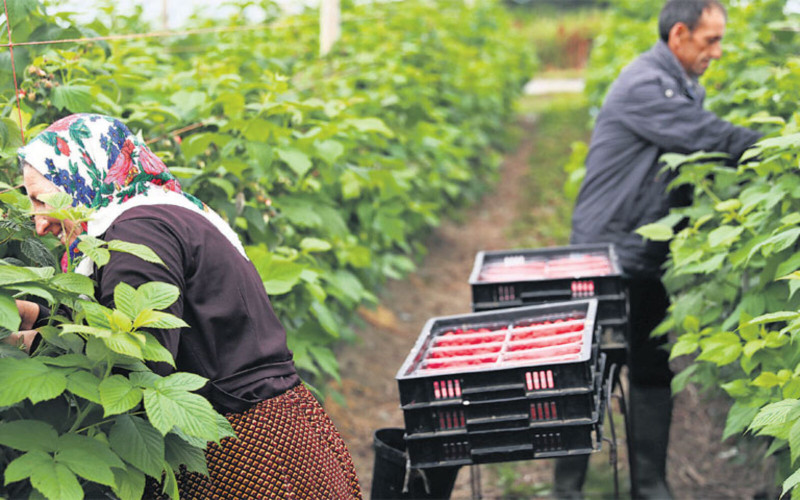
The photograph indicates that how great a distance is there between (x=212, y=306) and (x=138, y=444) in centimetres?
43

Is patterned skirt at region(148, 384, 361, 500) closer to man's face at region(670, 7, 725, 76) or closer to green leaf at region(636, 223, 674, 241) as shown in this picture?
green leaf at region(636, 223, 674, 241)

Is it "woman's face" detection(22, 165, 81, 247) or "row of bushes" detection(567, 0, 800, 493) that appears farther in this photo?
"row of bushes" detection(567, 0, 800, 493)

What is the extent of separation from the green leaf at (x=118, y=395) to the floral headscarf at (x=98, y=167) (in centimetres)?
46

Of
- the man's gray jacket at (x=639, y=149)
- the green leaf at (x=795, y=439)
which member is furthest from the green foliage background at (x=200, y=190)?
the green leaf at (x=795, y=439)

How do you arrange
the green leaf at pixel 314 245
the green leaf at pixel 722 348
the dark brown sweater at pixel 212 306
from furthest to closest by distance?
the green leaf at pixel 314 245
the green leaf at pixel 722 348
the dark brown sweater at pixel 212 306

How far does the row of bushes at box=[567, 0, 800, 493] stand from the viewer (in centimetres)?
265

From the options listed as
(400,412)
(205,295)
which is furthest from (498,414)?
(400,412)

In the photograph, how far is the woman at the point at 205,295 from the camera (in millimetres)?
2152

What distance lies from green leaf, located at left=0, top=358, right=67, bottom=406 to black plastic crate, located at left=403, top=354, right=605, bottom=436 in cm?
121

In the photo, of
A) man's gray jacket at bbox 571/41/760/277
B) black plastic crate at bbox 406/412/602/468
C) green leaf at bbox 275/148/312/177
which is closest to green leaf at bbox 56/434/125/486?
black plastic crate at bbox 406/412/602/468

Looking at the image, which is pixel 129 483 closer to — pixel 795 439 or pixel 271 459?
pixel 271 459

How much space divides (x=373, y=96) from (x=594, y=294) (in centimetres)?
234

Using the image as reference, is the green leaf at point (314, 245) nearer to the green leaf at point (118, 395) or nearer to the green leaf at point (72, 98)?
the green leaf at point (72, 98)

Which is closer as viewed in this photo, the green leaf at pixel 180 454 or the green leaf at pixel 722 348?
the green leaf at pixel 180 454
